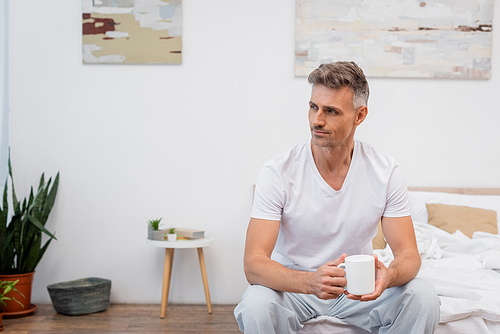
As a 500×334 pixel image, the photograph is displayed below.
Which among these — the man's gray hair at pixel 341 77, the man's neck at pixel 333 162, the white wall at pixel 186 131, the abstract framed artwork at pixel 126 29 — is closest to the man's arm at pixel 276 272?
the man's neck at pixel 333 162

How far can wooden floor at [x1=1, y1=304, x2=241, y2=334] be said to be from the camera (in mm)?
2346

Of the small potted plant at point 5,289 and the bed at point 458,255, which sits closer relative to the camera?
the bed at point 458,255

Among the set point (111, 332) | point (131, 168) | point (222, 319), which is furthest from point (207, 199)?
point (111, 332)

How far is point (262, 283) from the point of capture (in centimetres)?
134

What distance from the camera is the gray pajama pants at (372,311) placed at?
1274 millimetres

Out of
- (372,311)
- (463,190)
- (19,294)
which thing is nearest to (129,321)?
(19,294)

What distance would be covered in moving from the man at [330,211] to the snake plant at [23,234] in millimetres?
1555

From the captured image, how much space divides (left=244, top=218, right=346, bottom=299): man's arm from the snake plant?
1.53 meters

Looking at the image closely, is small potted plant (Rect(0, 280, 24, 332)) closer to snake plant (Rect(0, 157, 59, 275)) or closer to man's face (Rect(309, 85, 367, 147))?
snake plant (Rect(0, 157, 59, 275))

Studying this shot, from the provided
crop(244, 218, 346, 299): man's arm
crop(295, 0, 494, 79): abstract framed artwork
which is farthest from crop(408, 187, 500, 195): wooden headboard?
crop(244, 218, 346, 299): man's arm

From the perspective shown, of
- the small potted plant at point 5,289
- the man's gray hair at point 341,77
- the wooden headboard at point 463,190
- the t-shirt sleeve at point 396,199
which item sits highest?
the man's gray hair at point 341,77

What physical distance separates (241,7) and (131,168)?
50.4 inches

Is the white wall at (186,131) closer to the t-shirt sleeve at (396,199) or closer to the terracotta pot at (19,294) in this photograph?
the terracotta pot at (19,294)

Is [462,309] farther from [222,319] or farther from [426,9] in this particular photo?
[426,9]
